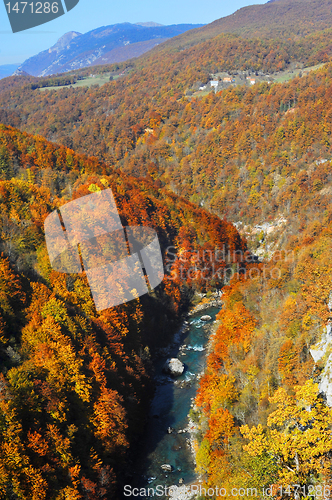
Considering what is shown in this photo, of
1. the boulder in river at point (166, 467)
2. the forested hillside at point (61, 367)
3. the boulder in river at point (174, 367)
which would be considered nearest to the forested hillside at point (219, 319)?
the forested hillside at point (61, 367)

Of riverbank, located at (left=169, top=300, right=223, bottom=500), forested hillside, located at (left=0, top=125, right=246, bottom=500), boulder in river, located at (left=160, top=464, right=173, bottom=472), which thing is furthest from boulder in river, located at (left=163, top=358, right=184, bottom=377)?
boulder in river, located at (left=160, top=464, right=173, bottom=472)

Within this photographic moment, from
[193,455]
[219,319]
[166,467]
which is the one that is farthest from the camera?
[219,319]

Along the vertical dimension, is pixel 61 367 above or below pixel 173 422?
above

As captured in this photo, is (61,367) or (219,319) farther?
(219,319)

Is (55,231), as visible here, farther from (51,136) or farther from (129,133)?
(51,136)

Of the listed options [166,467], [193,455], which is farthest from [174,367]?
[166,467]

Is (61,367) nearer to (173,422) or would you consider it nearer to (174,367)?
(173,422)

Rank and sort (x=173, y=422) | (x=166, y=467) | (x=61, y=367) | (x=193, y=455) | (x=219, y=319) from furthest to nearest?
1. (x=219, y=319)
2. (x=173, y=422)
3. (x=193, y=455)
4. (x=61, y=367)
5. (x=166, y=467)
